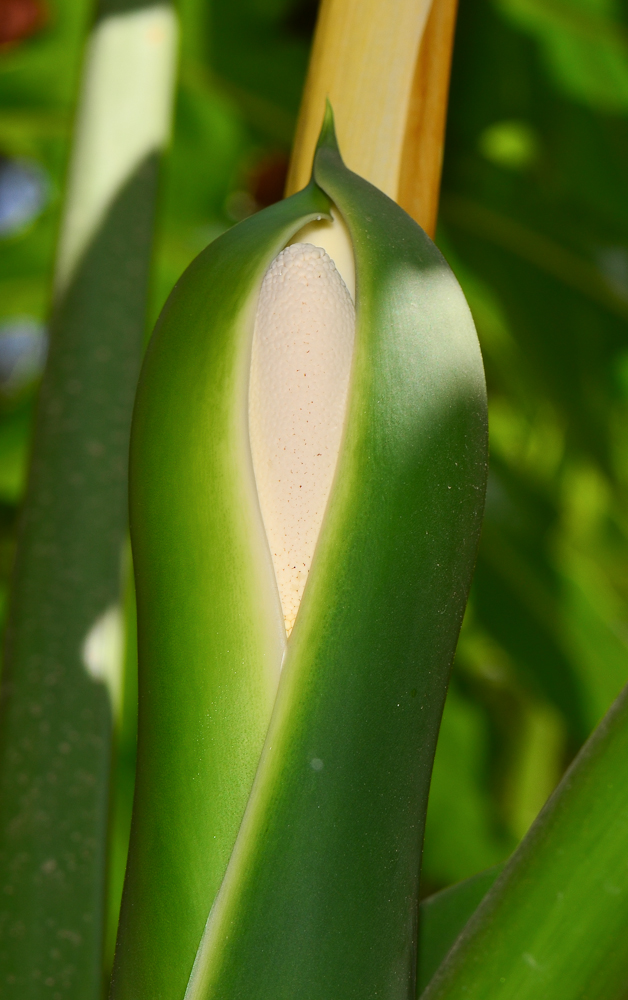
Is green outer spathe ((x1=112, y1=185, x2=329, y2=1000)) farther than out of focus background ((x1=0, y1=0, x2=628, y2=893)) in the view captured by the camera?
No

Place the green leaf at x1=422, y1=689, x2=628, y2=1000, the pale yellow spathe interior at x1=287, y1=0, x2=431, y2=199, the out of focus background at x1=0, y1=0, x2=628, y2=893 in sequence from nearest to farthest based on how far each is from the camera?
the green leaf at x1=422, y1=689, x2=628, y2=1000 → the pale yellow spathe interior at x1=287, y1=0, x2=431, y2=199 → the out of focus background at x1=0, y1=0, x2=628, y2=893

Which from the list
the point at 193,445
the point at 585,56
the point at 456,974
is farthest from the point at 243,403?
the point at 585,56

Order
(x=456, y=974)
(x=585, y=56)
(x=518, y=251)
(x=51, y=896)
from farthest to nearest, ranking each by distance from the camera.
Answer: (x=518, y=251) → (x=585, y=56) → (x=51, y=896) → (x=456, y=974)

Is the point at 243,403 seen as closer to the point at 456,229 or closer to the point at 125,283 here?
the point at 125,283

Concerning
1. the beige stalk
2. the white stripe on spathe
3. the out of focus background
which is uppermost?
the beige stalk

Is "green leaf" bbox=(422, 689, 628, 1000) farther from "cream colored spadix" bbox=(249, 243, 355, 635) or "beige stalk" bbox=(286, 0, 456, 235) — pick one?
"beige stalk" bbox=(286, 0, 456, 235)

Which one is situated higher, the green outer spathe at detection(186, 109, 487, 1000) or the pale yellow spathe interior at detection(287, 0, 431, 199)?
the pale yellow spathe interior at detection(287, 0, 431, 199)

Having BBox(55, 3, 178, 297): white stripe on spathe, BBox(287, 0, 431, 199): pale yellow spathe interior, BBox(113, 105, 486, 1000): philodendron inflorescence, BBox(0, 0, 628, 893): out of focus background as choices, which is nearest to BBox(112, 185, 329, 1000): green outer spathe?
BBox(113, 105, 486, 1000): philodendron inflorescence

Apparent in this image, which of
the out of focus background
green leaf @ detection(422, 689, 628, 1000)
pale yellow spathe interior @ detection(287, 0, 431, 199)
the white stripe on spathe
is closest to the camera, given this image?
green leaf @ detection(422, 689, 628, 1000)
